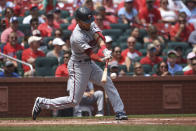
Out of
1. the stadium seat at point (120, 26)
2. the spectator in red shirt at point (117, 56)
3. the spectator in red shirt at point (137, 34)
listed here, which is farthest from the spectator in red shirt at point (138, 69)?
the stadium seat at point (120, 26)

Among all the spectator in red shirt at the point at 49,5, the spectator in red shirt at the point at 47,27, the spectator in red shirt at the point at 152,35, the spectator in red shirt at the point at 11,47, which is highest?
the spectator in red shirt at the point at 49,5

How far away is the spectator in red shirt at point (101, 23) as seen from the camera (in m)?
12.5

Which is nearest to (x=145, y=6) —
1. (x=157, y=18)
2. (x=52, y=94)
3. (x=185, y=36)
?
(x=157, y=18)

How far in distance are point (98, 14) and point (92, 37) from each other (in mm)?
4929

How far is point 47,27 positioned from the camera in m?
12.8

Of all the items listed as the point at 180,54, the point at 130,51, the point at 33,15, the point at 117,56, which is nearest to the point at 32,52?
the point at 33,15

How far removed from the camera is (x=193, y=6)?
14.5 metres

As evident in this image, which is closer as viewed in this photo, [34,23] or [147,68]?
[147,68]

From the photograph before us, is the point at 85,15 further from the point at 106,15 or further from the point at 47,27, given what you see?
the point at 106,15

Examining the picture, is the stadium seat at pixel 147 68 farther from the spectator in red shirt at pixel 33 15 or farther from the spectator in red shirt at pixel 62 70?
the spectator in red shirt at pixel 33 15

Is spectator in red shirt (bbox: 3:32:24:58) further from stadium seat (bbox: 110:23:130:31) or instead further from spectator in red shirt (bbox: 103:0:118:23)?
spectator in red shirt (bbox: 103:0:118:23)

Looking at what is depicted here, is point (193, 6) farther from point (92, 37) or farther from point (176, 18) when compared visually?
point (92, 37)

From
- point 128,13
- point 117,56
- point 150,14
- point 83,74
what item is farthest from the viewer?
point 128,13

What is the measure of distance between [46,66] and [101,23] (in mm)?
2329
